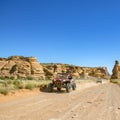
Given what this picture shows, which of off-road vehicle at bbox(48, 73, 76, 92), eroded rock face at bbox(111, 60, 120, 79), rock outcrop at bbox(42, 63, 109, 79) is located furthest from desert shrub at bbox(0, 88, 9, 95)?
eroded rock face at bbox(111, 60, 120, 79)

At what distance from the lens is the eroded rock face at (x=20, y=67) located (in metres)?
75.6

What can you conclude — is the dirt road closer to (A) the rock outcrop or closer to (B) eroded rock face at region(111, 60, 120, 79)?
(A) the rock outcrop

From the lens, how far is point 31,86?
24.7 meters

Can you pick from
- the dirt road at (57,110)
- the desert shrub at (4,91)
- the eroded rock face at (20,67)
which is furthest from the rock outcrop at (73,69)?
the dirt road at (57,110)

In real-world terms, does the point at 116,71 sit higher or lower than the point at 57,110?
higher

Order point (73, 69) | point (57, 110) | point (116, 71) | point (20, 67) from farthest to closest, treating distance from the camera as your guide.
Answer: point (116, 71), point (73, 69), point (20, 67), point (57, 110)

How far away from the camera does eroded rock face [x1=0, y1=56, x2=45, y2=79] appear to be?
7556 centimetres

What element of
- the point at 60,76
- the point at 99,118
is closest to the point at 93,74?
the point at 60,76

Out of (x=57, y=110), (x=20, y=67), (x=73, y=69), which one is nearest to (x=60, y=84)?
(x=57, y=110)

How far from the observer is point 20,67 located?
76.8 meters

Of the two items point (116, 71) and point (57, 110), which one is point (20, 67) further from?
point (116, 71)

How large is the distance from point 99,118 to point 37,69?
7078cm

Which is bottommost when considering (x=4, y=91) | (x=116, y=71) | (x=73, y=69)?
(x=4, y=91)

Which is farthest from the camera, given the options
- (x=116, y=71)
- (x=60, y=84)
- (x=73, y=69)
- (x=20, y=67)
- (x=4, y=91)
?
(x=116, y=71)
